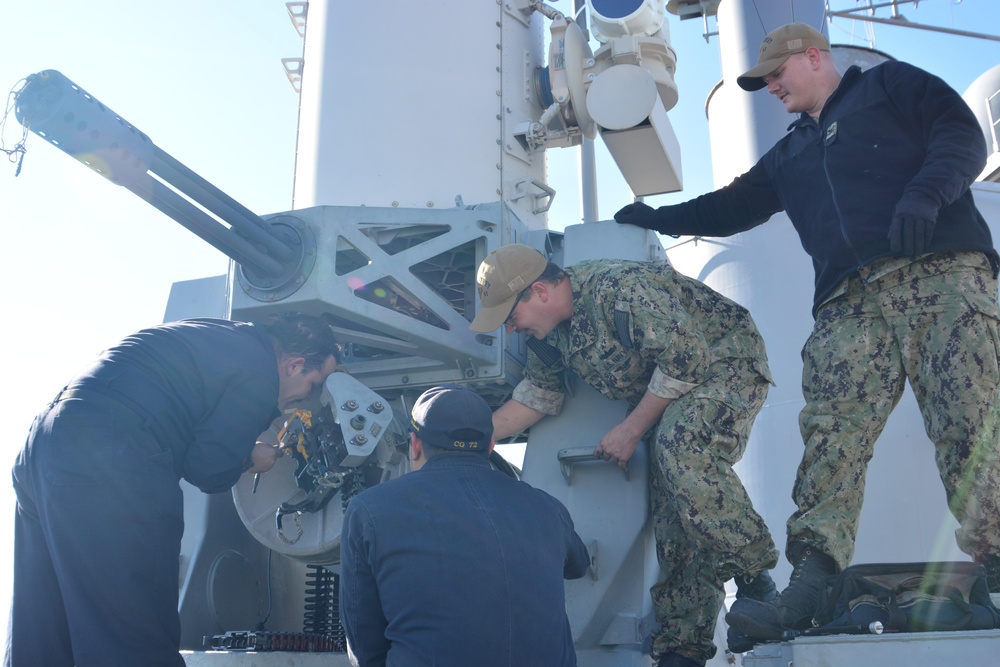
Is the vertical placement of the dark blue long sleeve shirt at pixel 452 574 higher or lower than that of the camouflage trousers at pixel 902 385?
lower

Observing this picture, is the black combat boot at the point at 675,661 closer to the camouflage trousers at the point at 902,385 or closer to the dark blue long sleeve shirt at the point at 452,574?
the camouflage trousers at the point at 902,385

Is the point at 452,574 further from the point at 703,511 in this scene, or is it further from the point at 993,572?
the point at 993,572

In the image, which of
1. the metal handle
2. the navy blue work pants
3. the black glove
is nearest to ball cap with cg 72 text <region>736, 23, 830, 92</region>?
the black glove

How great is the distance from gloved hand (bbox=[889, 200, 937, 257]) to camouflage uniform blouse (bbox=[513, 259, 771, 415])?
1003 millimetres

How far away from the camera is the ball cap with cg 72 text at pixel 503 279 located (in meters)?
4.41

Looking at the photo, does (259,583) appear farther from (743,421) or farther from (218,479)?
(743,421)

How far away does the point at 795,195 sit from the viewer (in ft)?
13.6

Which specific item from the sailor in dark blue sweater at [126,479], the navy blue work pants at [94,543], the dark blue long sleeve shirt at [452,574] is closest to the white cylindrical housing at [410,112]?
the sailor in dark blue sweater at [126,479]

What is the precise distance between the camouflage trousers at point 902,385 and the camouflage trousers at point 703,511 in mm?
372

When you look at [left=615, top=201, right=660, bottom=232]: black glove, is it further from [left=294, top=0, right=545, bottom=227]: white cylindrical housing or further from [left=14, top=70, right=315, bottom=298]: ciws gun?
[left=14, top=70, right=315, bottom=298]: ciws gun

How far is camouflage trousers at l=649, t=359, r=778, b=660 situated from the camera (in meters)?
3.94

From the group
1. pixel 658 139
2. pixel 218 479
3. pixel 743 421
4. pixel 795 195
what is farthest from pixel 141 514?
pixel 658 139

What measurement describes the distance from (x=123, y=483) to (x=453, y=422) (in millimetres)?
1084

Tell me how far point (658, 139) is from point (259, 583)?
117 inches
